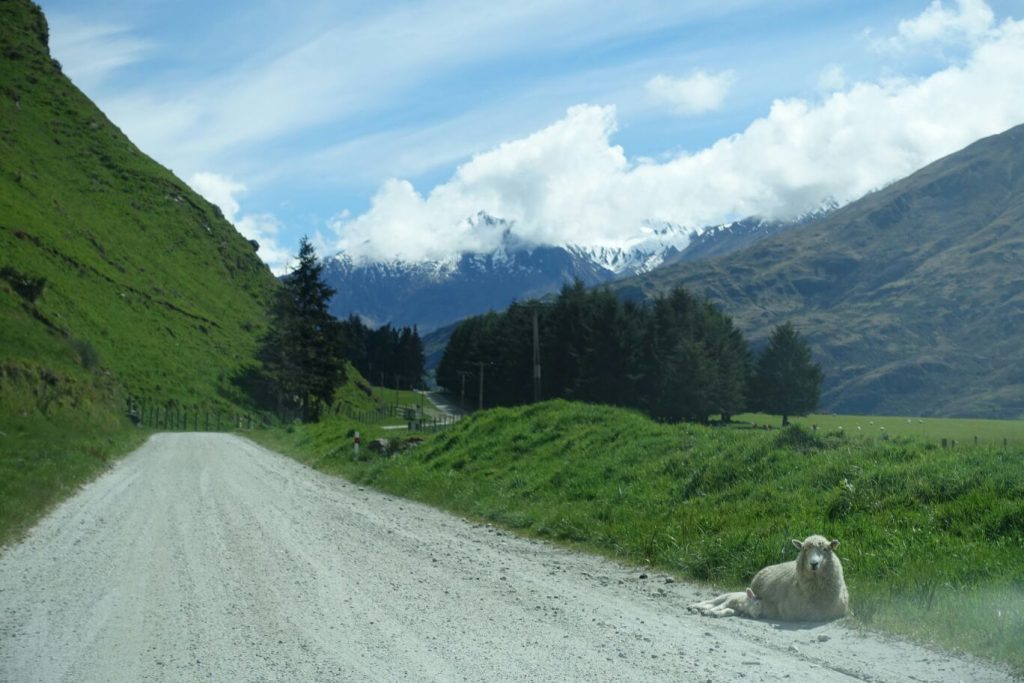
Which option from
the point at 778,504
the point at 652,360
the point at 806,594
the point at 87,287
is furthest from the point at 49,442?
the point at 652,360

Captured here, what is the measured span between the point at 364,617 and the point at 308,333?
211 ft

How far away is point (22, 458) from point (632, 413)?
18024mm

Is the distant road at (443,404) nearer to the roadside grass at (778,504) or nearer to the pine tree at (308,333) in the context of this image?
the pine tree at (308,333)

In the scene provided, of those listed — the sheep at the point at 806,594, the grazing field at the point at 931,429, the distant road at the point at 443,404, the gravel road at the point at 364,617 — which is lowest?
the gravel road at the point at 364,617

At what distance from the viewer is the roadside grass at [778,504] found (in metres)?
9.55

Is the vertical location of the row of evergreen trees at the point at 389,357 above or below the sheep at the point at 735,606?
above

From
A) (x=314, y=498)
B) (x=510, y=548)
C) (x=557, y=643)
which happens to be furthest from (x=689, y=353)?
(x=557, y=643)

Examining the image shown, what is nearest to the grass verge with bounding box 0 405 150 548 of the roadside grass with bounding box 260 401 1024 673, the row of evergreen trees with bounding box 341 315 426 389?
the roadside grass with bounding box 260 401 1024 673

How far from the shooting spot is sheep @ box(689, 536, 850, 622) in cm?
970

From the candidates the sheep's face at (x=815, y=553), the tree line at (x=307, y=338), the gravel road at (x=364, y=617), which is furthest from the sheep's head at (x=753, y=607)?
the tree line at (x=307, y=338)

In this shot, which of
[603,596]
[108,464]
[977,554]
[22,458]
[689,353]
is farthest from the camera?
[689,353]

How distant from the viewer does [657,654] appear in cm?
806

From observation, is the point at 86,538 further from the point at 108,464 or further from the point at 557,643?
Result: the point at 108,464

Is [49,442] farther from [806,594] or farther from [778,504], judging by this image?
[806,594]
